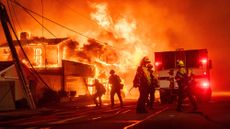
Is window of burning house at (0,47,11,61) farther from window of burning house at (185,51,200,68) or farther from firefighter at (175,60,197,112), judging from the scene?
firefighter at (175,60,197,112)

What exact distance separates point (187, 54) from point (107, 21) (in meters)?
23.4

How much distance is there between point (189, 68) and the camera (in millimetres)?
22578

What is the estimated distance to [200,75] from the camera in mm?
22438

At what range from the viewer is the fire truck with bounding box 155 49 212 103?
2238 cm

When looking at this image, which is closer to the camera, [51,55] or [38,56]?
[51,55]

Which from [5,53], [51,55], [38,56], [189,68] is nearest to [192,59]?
[189,68]

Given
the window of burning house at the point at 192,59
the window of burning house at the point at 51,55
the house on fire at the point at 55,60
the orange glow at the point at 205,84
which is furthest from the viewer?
the window of burning house at the point at 51,55

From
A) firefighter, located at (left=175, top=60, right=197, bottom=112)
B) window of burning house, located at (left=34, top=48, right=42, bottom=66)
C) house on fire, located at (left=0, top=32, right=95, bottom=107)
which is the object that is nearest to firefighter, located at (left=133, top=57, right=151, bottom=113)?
firefighter, located at (left=175, top=60, right=197, bottom=112)

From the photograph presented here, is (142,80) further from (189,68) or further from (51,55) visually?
(51,55)

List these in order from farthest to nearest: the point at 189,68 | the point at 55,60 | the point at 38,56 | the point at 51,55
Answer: the point at 38,56 < the point at 51,55 < the point at 55,60 < the point at 189,68

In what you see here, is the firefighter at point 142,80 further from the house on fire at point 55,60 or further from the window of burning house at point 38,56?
the window of burning house at point 38,56

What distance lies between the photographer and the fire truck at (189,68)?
73.4 feet

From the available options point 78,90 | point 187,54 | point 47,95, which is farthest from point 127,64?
point 187,54

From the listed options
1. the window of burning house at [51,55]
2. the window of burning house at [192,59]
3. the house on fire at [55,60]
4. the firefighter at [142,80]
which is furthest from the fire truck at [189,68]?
the window of burning house at [51,55]
